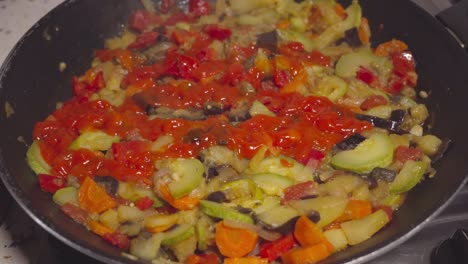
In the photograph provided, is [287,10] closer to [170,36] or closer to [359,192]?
[170,36]

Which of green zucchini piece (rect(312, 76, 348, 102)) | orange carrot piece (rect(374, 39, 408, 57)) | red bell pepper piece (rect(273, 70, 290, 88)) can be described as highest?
orange carrot piece (rect(374, 39, 408, 57))

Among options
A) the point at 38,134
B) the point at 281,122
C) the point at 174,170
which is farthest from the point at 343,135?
the point at 38,134

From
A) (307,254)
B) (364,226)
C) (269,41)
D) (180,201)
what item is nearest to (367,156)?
(364,226)

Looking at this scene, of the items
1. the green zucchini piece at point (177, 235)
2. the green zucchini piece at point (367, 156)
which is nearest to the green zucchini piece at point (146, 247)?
the green zucchini piece at point (177, 235)

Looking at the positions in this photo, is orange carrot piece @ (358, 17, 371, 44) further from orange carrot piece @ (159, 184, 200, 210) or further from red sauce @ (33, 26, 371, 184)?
orange carrot piece @ (159, 184, 200, 210)

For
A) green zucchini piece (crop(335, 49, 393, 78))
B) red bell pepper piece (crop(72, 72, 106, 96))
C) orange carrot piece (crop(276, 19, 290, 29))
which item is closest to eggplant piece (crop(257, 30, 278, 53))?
orange carrot piece (crop(276, 19, 290, 29))
